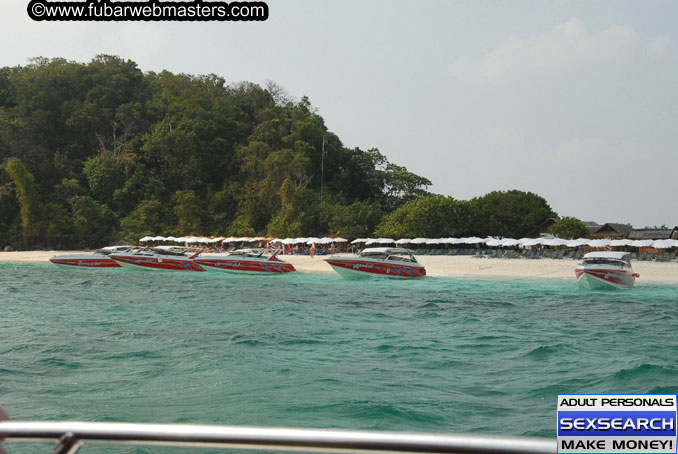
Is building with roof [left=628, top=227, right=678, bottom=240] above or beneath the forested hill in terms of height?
beneath

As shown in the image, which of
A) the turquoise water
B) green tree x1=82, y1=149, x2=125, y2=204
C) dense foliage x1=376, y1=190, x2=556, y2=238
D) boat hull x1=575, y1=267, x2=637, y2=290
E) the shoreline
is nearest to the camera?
the turquoise water

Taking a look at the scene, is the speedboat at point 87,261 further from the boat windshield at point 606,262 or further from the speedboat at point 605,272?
the boat windshield at point 606,262

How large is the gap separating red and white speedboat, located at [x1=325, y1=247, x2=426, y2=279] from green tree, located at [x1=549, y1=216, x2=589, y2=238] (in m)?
23.8

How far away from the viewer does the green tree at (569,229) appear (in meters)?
46.2

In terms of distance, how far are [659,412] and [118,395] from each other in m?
8.05

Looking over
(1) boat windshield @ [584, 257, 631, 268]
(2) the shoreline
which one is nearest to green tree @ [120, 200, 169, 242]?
→ (2) the shoreline

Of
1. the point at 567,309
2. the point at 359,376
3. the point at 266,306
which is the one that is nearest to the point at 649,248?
the point at 567,309

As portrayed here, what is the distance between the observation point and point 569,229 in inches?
1820

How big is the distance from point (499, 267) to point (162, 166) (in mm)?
39034

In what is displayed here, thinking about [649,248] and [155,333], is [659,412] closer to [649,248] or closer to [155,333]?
[155,333]

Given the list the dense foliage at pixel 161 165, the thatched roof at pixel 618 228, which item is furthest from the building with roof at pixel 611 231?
the dense foliage at pixel 161 165

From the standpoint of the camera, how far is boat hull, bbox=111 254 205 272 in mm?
30641

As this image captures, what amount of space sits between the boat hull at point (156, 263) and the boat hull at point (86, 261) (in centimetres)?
189

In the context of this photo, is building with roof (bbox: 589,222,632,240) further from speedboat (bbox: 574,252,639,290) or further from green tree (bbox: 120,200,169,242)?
green tree (bbox: 120,200,169,242)
